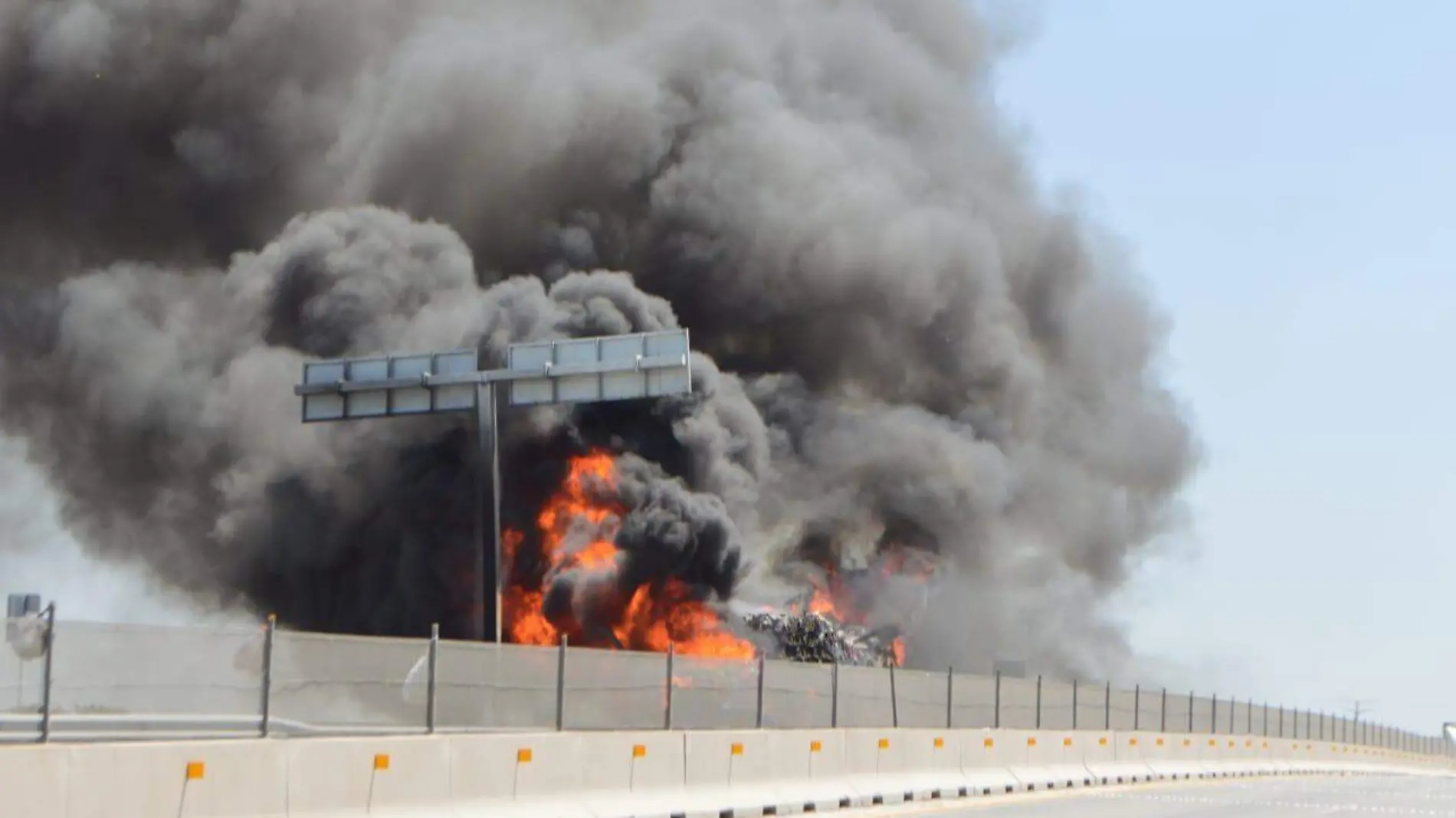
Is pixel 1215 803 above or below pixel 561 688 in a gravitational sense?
below

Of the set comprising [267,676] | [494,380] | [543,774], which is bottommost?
[543,774]

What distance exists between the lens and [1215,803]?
2738 cm

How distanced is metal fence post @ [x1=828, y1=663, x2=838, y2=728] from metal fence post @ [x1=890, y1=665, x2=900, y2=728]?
2.45m

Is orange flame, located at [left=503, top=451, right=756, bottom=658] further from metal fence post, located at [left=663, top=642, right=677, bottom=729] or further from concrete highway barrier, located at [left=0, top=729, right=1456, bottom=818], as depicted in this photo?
metal fence post, located at [left=663, top=642, right=677, bottom=729]

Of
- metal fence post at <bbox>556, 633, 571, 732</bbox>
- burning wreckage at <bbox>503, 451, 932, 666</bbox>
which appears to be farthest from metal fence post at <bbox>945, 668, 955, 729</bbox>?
burning wreckage at <bbox>503, 451, 932, 666</bbox>

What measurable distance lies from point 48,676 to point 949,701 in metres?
19.7

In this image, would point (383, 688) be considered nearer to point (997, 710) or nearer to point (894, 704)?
point (894, 704)

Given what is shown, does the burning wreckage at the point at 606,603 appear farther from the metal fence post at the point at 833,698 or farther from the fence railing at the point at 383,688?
the metal fence post at the point at 833,698

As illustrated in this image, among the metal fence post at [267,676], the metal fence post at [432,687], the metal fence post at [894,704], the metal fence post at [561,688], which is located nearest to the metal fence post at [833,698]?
the metal fence post at [894,704]

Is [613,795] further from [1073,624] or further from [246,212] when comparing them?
[1073,624]

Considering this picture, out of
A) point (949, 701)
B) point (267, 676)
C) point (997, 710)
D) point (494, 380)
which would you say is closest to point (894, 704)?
point (949, 701)

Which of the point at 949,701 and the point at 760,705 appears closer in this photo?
the point at 760,705

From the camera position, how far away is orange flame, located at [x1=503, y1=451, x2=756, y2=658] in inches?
2133

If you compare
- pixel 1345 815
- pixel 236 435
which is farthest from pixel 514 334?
pixel 1345 815
